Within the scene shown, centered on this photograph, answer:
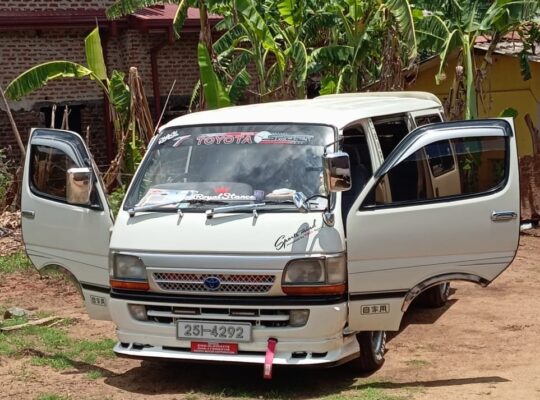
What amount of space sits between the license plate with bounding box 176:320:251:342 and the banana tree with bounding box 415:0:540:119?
7.14m

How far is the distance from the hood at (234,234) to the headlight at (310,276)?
0.07m

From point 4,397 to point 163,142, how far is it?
2.24 m

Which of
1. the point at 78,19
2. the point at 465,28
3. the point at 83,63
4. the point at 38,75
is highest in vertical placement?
the point at 78,19

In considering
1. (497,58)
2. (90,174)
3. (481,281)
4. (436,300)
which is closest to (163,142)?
(90,174)

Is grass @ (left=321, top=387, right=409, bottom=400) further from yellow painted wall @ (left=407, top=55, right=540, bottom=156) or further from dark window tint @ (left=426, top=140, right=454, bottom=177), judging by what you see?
yellow painted wall @ (left=407, top=55, right=540, bottom=156)

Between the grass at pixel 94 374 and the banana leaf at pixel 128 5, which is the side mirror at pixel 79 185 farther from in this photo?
the banana leaf at pixel 128 5

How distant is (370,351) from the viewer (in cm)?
701

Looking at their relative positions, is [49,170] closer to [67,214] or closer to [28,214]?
[28,214]

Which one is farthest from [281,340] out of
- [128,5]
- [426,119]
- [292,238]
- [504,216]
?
[128,5]

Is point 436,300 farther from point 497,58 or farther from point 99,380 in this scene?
point 497,58

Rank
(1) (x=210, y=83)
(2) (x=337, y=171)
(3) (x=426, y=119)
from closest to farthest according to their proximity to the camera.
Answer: (2) (x=337, y=171) < (3) (x=426, y=119) < (1) (x=210, y=83)

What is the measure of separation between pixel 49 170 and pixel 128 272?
1.38 m

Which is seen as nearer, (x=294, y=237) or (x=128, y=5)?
(x=294, y=237)

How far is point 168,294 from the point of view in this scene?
261 inches
